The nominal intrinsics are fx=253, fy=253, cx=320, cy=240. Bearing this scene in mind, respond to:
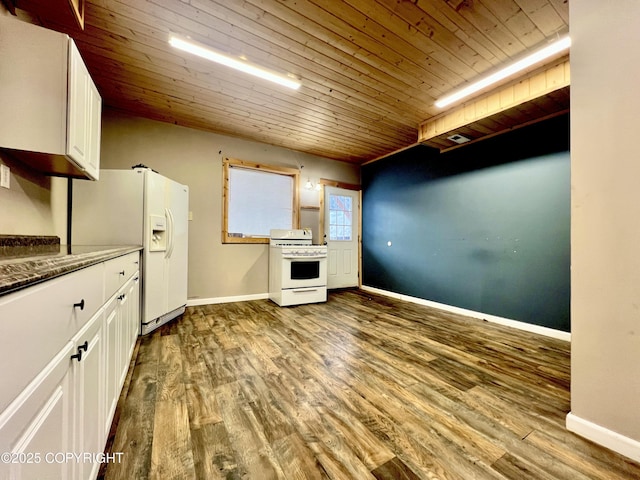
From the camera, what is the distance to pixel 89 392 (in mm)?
915

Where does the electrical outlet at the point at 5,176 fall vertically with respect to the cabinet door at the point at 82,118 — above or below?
below

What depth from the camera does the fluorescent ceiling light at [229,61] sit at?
2.10m

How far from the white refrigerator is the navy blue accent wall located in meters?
3.59

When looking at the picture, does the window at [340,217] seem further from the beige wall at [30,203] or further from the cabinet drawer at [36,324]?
the cabinet drawer at [36,324]

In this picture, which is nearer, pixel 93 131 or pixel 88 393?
pixel 88 393

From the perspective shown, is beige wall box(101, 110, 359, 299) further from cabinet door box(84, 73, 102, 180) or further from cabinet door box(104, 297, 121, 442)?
cabinet door box(104, 297, 121, 442)

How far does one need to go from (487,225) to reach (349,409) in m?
3.01

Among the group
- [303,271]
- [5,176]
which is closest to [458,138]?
[303,271]

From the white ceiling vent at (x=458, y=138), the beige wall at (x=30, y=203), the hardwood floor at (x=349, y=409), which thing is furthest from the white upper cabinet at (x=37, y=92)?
the white ceiling vent at (x=458, y=138)

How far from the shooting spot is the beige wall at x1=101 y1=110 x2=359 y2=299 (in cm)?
333

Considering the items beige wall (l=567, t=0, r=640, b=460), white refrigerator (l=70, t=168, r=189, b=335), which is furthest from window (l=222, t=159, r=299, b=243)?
beige wall (l=567, t=0, r=640, b=460)

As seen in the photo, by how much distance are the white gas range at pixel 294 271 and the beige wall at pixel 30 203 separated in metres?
2.36

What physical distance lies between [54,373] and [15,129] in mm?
1446

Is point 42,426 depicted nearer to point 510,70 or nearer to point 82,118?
point 82,118
